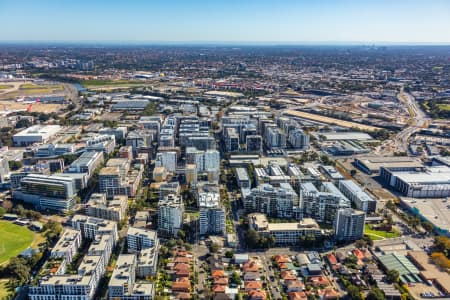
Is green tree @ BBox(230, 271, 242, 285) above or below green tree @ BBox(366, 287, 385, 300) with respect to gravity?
below

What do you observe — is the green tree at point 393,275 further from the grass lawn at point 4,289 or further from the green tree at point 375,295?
the grass lawn at point 4,289

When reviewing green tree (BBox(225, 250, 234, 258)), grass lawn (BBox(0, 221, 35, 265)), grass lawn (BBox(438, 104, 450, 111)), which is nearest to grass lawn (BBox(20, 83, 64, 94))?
grass lawn (BBox(0, 221, 35, 265))

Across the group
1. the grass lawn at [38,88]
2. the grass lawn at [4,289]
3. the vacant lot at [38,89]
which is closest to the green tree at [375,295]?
the grass lawn at [4,289]

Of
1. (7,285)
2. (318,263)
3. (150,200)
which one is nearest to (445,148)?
(318,263)

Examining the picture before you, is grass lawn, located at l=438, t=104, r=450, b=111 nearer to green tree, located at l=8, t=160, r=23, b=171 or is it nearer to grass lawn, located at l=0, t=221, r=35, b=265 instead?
green tree, located at l=8, t=160, r=23, b=171

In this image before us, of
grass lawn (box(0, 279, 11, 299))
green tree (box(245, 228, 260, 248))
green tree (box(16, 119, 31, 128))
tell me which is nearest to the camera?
Answer: grass lawn (box(0, 279, 11, 299))

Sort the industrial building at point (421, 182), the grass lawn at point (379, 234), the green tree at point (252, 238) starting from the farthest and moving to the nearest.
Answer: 1. the industrial building at point (421, 182)
2. the grass lawn at point (379, 234)
3. the green tree at point (252, 238)

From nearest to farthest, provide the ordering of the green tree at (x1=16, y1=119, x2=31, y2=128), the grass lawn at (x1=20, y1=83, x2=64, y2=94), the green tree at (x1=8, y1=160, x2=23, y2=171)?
the green tree at (x1=8, y1=160, x2=23, y2=171) → the green tree at (x1=16, y1=119, x2=31, y2=128) → the grass lawn at (x1=20, y1=83, x2=64, y2=94)

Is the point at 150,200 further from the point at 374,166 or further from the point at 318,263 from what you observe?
→ the point at 374,166

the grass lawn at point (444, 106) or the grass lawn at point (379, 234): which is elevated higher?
the grass lawn at point (444, 106)
